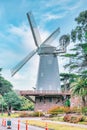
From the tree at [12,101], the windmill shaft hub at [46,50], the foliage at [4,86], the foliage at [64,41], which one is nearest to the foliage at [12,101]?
the tree at [12,101]

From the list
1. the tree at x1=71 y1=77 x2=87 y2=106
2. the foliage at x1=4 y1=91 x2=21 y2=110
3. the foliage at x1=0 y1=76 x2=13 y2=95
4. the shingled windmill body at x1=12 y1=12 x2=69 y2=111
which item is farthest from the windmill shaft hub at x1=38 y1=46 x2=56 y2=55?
the foliage at x1=0 y1=76 x2=13 y2=95

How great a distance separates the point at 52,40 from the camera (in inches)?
3989

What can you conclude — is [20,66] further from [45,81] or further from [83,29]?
[83,29]

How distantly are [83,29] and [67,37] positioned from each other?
22.5ft

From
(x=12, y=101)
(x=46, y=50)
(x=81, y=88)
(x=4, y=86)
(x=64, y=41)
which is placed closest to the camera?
(x=81, y=88)

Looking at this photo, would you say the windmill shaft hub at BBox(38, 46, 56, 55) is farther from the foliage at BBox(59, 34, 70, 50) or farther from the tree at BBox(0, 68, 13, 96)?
the tree at BBox(0, 68, 13, 96)

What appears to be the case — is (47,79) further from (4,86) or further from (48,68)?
(4,86)

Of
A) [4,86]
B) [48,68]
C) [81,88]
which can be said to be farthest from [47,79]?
[4,86]

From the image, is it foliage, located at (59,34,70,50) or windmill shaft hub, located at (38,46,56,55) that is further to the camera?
windmill shaft hub, located at (38,46,56,55)

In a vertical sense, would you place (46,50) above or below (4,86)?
above

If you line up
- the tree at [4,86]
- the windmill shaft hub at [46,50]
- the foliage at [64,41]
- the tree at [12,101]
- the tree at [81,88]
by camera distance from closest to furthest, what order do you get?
the tree at [81,88] < the foliage at [64,41] < the windmill shaft hub at [46,50] < the tree at [12,101] < the tree at [4,86]

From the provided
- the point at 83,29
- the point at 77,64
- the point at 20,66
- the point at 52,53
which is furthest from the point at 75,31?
the point at 20,66

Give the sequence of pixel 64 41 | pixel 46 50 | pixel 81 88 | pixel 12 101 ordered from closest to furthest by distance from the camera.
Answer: pixel 81 88 → pixel 64 41 → pixel 46 50 → pixel 12 101

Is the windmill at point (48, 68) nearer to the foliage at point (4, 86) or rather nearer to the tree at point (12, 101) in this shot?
the tree at point (12, 101)
